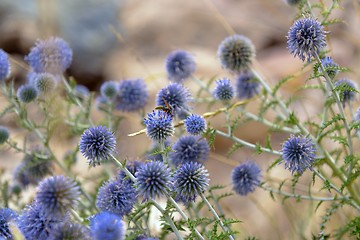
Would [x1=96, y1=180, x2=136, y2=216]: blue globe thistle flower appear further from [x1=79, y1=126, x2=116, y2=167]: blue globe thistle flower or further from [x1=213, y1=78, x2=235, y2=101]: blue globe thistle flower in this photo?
[x1=213, y1=78, x2=235, y2=101]: blue globe thistle flower

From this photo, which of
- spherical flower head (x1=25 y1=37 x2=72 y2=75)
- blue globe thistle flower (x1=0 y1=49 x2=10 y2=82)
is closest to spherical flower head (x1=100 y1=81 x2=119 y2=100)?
spherical flower head (x1=25 y1=37 x2=72 y2=75)

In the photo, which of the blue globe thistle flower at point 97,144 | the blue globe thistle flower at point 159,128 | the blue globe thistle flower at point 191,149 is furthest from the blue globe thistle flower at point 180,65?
the blue globe thistle flower at point 97,144

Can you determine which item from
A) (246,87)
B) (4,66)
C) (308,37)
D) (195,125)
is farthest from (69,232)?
(246,87)

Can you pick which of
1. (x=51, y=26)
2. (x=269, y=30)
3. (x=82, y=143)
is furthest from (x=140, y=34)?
(x=82, y=143)

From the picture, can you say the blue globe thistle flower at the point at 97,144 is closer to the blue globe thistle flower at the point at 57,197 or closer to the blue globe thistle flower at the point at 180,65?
the blue globe thistle flower at the point at 57,197

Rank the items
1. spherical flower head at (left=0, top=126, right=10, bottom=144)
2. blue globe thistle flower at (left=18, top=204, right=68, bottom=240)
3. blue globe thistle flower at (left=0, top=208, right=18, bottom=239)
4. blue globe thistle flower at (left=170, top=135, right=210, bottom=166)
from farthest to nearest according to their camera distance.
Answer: spherical flower head at (left=0, top=126, right=10, bottom=144) < blue globe thistle flower at (left=170, top=135, right=210, bottom=166) < blue globe thistle flower at (left=0, top=208, right=18, bottom=239) < blue globe thistle flower at (left=18, top=204, right=68, bottom=240)
